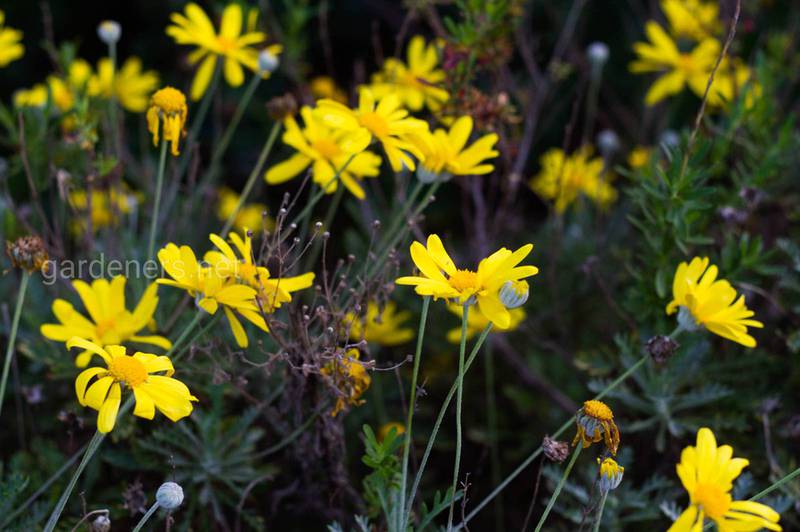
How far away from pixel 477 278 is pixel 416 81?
0.90m

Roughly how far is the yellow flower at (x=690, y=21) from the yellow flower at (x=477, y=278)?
Answer: 144 cm

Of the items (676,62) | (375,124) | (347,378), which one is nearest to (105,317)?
(347,378)

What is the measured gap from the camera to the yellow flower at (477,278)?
124cm

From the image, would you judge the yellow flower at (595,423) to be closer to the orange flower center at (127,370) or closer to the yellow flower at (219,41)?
the orange flower center at (127,370)

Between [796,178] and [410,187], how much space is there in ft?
3.32

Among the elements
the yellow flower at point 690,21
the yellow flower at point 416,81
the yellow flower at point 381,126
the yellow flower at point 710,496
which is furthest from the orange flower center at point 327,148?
the yellow flower at point 690,21

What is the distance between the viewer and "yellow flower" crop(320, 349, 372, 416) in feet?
4.50

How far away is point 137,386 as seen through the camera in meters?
1.22

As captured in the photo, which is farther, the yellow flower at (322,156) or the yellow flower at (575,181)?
the yellow flower at (575,181)

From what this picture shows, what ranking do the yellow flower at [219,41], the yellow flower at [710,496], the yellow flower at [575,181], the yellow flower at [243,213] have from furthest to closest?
the yellow flower at [243,213] → the yellow flower at [575,181] → the yellow flower at [219,41] → the yellow flower at [710,496]

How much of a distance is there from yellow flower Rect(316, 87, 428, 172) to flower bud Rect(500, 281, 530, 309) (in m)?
0.37

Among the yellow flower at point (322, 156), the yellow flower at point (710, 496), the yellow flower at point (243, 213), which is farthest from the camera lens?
the yellow flower at point (243, 213)

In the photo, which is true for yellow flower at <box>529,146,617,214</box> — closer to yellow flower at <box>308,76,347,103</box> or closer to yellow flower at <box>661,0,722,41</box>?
yellow flower at <box>661,0,722,41</box>

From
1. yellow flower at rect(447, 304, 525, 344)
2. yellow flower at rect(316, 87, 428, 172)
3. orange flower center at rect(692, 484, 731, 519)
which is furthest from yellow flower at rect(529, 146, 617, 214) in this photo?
orange flower center at rect(692, 484, 731, 519)
